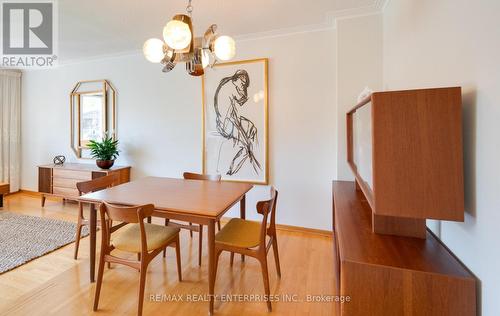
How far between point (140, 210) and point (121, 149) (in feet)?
9.34

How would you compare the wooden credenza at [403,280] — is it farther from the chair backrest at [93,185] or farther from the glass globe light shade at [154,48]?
the chair backrest at [93,185]

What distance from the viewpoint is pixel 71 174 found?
12.2 ft

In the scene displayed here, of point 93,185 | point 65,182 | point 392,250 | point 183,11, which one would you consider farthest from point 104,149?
point 392,250

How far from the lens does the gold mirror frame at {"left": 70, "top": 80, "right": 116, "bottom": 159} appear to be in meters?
3.84

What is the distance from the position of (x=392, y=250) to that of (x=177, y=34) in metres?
1.65

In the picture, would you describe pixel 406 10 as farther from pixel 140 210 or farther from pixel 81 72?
pixel 81 72

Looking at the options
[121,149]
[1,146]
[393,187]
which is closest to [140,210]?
[393,187]

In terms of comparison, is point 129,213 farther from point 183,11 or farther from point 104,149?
point 104,149

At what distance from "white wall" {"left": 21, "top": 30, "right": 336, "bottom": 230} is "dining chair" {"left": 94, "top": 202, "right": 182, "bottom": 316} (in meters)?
1.53

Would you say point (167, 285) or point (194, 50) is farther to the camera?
point (167, 285)

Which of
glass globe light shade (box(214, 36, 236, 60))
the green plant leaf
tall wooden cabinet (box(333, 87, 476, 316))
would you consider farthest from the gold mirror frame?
tall wooden cabinet (box(333, 87, 476, 316))

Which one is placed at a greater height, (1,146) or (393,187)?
(1,146)

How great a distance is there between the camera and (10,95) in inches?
178

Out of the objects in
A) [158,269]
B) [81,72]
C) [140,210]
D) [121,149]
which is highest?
[81,72]
